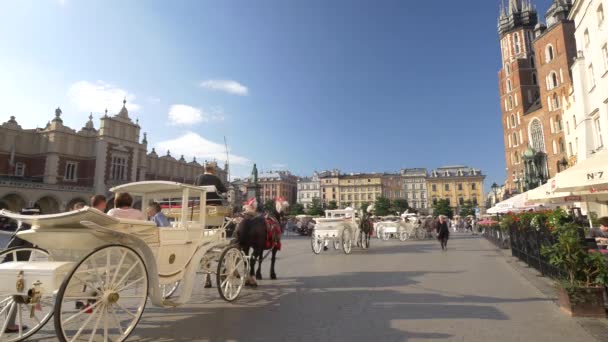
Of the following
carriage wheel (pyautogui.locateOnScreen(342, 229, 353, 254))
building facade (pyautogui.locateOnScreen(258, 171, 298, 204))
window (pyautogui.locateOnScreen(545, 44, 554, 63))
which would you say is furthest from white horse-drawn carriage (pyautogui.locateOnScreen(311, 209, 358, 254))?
building facade (pyautogui.locateOnScreen(258, 171, 298, 204))

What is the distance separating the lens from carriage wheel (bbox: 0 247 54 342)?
3.56 m

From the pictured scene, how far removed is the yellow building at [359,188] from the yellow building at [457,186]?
16.7 m

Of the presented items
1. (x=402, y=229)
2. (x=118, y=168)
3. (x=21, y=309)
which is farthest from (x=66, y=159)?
(x=21, y=309)

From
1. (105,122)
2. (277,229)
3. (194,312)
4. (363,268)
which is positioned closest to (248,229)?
(277,229)

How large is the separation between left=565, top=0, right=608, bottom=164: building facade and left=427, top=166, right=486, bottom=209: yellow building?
8871 centimetres

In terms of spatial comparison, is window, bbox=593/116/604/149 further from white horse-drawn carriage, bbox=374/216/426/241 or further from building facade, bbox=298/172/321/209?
building facade, bbox=298/172/321/209

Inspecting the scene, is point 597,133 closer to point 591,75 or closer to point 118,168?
point 591,75

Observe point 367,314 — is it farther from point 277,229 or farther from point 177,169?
point 177,169

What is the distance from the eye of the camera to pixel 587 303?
15.3 feet

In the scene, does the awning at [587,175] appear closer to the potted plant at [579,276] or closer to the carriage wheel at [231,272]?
the potted plant at [579,276]

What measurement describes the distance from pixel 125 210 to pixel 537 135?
2559 inches

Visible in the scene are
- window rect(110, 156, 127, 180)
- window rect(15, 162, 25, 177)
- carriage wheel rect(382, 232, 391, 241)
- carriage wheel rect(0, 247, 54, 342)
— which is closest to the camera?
carriage wheel rect(0, 247, 54, 342)

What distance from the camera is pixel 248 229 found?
7.51 m

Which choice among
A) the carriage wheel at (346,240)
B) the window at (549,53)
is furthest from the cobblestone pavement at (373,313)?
the window at (549,53)
